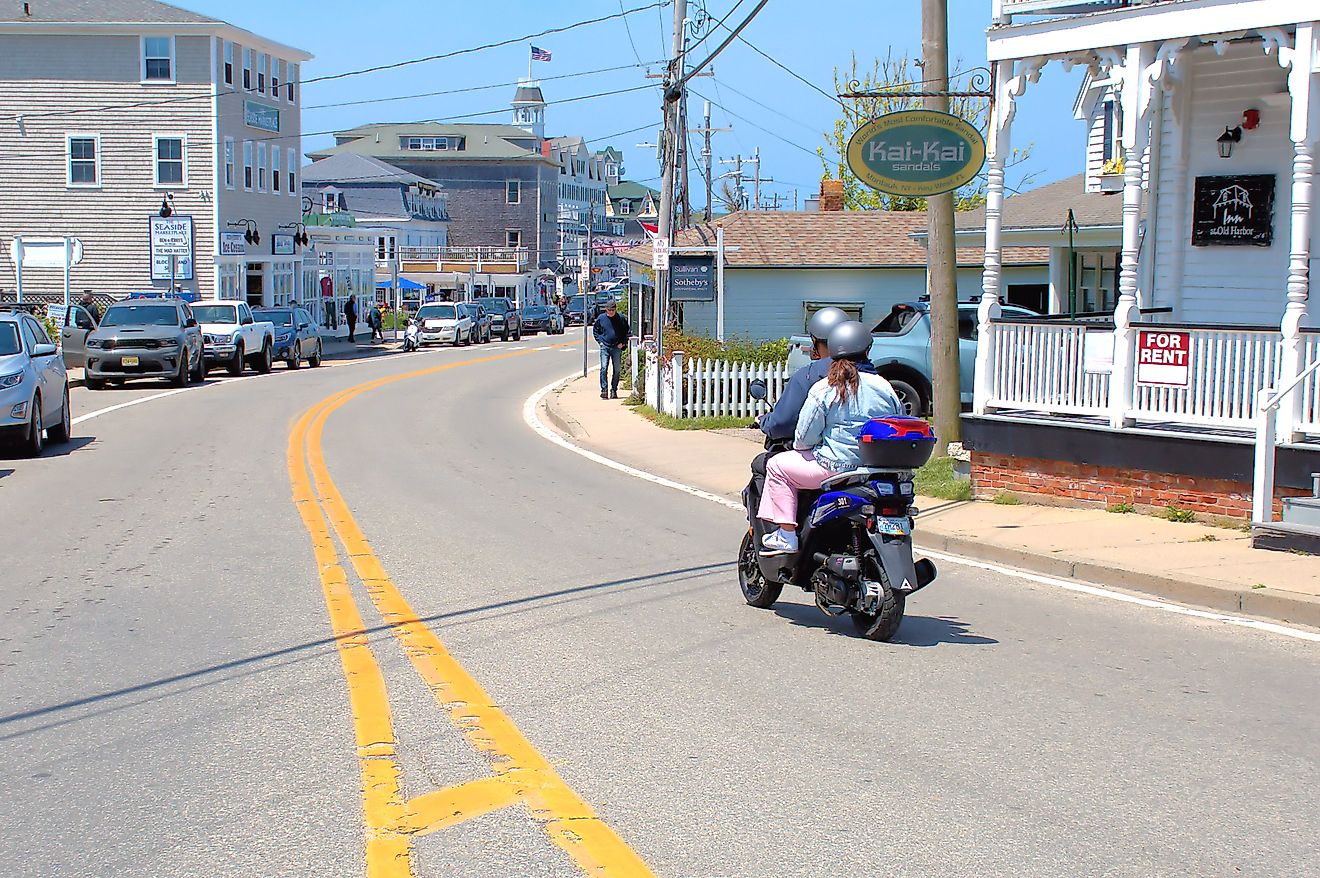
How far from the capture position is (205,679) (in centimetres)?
733

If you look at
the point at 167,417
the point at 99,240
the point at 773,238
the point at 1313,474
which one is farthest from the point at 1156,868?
the point at 99,240

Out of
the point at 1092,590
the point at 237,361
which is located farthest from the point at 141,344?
the point at 1092,590

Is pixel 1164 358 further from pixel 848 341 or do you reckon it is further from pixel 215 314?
pixel 215 314

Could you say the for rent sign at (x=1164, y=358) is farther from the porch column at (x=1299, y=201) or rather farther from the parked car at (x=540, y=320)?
the parked car at (x=540, y=320)

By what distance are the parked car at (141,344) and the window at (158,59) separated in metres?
19.8

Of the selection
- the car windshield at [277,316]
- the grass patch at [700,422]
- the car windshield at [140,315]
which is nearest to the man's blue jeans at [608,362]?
the grass patch at [700,422]

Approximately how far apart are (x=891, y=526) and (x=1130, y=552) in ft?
12.8

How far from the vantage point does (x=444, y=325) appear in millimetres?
56469

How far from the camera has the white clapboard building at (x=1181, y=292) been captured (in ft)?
40.0

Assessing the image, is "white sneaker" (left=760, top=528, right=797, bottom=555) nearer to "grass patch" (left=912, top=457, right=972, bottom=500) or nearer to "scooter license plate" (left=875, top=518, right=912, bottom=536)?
"scooter license plate" (left=875, top=518, right=912, bottom=536)

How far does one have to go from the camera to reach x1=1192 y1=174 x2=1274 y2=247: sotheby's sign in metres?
15.6

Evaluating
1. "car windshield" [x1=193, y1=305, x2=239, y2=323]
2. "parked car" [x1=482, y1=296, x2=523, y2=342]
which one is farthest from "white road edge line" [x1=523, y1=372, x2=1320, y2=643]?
"parked car" [x1=482, y1=296, x2=523, y2=342]

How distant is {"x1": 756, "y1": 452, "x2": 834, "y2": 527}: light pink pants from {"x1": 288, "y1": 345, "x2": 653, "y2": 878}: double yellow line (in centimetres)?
206

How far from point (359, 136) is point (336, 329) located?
57.9 m
